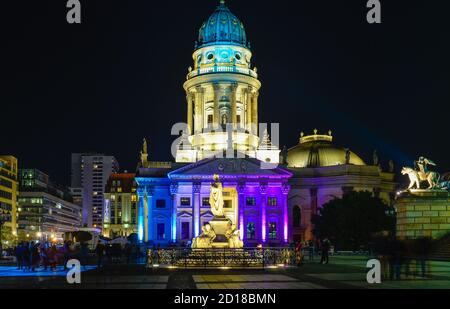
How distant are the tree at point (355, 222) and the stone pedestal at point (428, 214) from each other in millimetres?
34080

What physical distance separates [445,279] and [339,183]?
286 feet

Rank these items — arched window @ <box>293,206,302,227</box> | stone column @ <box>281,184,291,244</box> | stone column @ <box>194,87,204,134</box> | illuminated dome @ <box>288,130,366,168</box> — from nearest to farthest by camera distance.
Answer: stone column @ <box>281,184,291,244</box> → arched window @ <box>293,206,302,227</box> → stone column @ <box>194,87,204,134</box> → illuminated dome @ <box>288,130,366,168</box>

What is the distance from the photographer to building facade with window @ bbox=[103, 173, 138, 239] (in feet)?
595

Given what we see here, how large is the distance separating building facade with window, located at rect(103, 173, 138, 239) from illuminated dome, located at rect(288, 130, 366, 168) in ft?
211

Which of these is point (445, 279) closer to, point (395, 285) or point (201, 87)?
point (395, 285)

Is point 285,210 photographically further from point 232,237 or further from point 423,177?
point 232,237

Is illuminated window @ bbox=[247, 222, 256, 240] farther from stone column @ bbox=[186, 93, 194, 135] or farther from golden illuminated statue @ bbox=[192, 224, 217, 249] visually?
golden illuminated statue @ bbox=[192, 224, 217, 249]

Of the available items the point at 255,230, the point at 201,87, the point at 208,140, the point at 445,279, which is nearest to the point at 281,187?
the point at 255,230

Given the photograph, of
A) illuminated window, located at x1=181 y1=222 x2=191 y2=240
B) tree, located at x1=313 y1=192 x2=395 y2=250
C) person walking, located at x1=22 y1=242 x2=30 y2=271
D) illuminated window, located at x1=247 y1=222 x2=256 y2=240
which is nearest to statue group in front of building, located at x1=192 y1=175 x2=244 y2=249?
person walking, located at x1=22 y1=242 x2=30 y2=271

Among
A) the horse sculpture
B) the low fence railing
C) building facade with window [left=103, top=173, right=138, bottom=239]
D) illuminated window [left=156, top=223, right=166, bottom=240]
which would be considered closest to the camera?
the low fence railing

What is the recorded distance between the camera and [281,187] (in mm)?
113125

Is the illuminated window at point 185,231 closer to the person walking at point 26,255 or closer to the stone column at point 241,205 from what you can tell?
the stone column at point 241,205

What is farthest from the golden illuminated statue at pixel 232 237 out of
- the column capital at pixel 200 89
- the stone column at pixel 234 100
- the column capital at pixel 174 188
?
the column capital at pixel 200 89
